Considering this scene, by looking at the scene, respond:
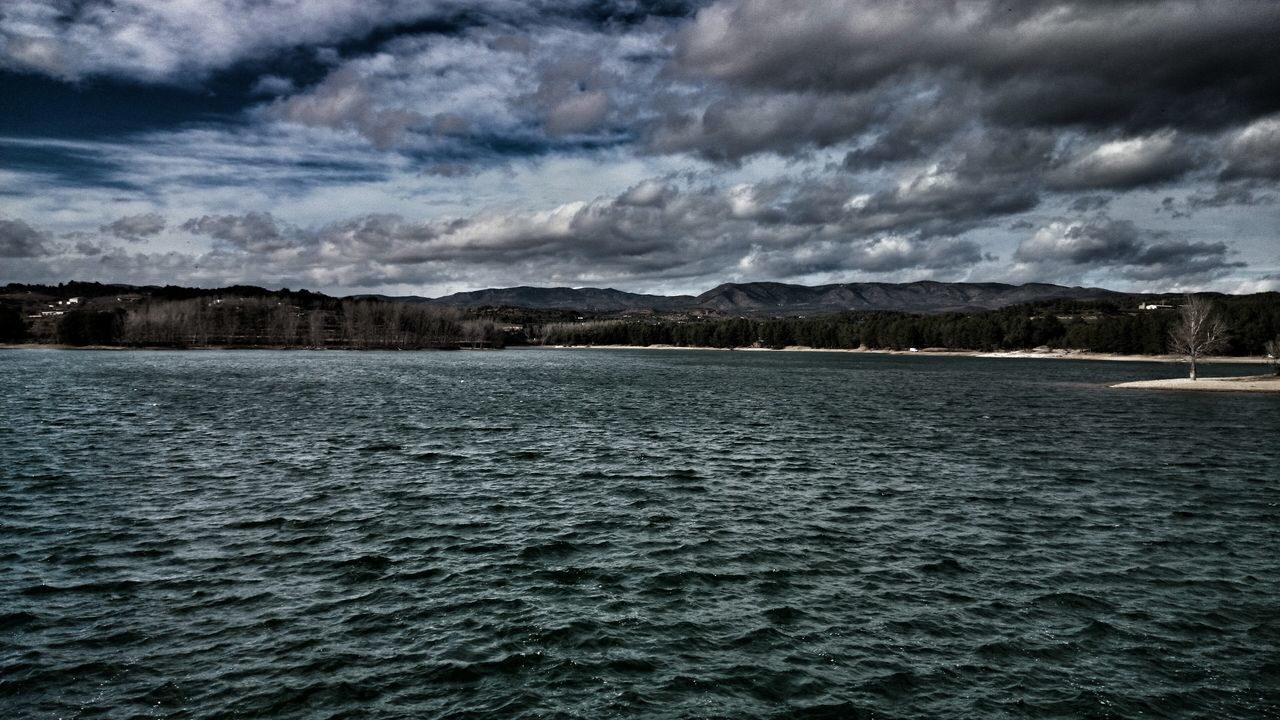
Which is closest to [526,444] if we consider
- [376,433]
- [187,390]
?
[376,433]

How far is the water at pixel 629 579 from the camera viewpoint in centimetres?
1556

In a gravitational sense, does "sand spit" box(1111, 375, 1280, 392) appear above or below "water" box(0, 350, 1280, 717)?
above

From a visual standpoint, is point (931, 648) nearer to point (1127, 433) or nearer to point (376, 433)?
point (376, 433)

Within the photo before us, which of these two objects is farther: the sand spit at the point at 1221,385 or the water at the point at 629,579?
the sand spit at the point at 1221,385

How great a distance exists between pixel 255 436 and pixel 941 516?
47.4 metres

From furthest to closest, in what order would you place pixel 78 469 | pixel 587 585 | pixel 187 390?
pixel 187 390 → pixel 78 469 → pixel 587 585

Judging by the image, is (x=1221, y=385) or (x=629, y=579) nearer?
(x=629, y=579)

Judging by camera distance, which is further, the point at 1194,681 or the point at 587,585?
the point at 587,585

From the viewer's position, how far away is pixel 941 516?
30938 mm

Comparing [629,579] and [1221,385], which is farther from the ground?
[1221,385]

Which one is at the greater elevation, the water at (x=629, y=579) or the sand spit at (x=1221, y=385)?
the sand spit at (x=1221, y=385)

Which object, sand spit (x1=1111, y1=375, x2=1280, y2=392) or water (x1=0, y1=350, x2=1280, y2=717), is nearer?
water (x1=0, y1=350, x2=1280, y2=717)

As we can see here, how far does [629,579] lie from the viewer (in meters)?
22.8

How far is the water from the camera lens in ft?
51.1
